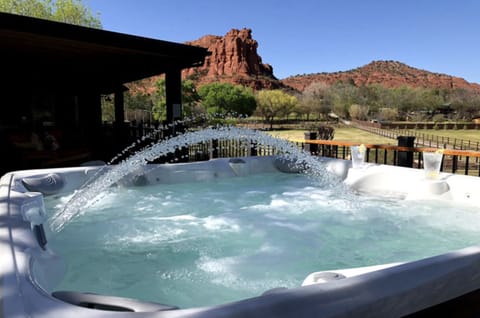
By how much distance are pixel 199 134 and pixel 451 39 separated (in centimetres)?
4119

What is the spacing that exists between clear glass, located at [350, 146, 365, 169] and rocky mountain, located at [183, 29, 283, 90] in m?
62.6

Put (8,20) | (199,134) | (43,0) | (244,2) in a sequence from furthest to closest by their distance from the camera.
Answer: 1. (244,2)
2. (43,0)
3. (199,134)
4. (8,20)

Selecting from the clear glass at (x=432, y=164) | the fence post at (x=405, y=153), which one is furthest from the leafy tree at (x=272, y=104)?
the clear glass at (x=432, y=164)

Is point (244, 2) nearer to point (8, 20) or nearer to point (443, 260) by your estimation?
point (8, 20)

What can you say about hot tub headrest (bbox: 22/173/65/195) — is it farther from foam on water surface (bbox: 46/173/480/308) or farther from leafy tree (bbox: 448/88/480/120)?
leafy tree (bbox: 448/88/480/120)

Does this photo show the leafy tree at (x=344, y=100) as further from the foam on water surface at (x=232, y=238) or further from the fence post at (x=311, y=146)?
the foam on water surface at (x=232, y=238)

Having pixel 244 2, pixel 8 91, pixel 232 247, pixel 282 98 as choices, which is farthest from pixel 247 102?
pixel 232 247

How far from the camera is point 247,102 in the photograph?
3538 centimetres

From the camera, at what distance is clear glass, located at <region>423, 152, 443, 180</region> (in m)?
3.55

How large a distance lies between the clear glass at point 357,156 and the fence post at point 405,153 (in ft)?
2.06

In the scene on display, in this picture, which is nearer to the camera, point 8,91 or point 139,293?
point 139,293

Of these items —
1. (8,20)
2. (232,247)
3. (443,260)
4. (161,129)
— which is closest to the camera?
(443,260)

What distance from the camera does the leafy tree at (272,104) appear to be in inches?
1479

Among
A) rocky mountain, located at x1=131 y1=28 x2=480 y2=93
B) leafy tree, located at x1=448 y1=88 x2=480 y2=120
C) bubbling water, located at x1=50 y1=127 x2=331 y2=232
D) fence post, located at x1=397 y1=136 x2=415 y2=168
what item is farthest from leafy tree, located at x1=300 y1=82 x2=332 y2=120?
fence post, located at x1=397 y1=136 x2=415 y2=168
